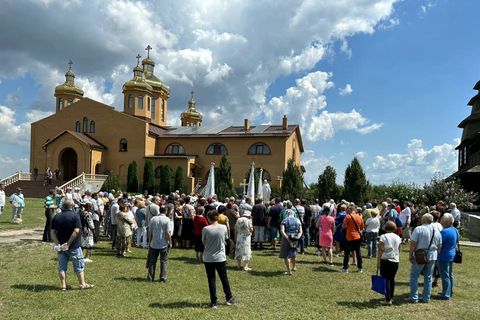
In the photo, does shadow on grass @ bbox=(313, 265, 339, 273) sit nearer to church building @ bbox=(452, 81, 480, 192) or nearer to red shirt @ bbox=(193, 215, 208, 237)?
red shirt @ bbox=(193, 215, 208, 237)

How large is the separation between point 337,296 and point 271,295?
1.39m

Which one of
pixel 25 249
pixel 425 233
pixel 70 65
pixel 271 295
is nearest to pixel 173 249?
pixel 25 249

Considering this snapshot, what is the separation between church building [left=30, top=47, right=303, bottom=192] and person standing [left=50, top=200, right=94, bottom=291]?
127 feet

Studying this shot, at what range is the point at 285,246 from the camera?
425 inches

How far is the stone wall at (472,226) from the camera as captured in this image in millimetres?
20609

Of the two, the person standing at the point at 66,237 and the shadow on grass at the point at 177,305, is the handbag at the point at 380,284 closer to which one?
the shadow on grass at the point at 177,305

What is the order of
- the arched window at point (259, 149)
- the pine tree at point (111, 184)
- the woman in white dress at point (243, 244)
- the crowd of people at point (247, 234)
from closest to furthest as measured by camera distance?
the crowd of people at point (247, 234) → the woman in white dress at point (243, 244) → the pine tree at point (111, 184) → the arched window at point (259, 149)

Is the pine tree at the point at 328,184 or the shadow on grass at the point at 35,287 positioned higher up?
the pine tree at the point at 328,184

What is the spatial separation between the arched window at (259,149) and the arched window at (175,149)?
28.9 feet

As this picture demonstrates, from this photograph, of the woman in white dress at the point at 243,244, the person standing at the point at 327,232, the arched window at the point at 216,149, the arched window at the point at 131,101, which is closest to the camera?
the woman in white dress at the point at 243,244

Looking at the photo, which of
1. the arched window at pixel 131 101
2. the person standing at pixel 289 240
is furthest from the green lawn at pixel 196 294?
the arched window at pixel 131 101

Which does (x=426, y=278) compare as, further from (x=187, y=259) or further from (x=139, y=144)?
(x=139, y=144)

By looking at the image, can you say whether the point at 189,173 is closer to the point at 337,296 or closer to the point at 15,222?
the point at 15,222

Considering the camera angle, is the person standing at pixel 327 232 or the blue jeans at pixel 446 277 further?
the person standing at pixel 327 232
